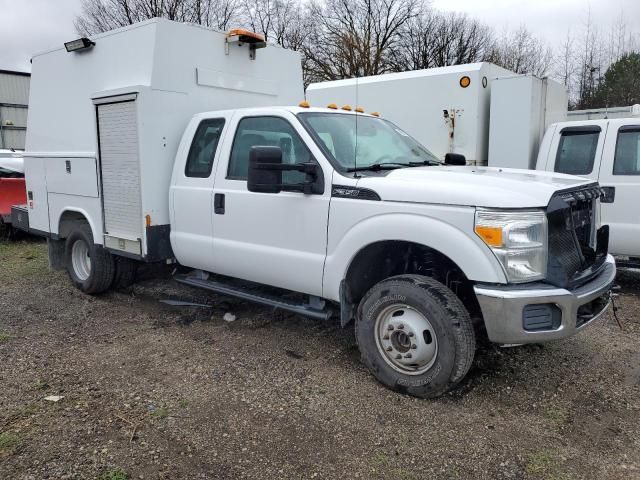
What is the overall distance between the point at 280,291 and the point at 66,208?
9.78ft

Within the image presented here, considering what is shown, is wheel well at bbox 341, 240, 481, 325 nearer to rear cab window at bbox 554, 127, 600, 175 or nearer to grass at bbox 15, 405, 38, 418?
grass at bbox 15, 405, 38, 418

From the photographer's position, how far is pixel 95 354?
4.64 meters

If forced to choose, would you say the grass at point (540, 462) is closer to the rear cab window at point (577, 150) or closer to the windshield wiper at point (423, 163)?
the windshield wiper at point (423, 163)

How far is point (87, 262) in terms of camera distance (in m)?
6.58

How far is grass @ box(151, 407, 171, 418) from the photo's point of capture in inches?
141

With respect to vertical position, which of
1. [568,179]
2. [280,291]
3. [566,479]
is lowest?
[566,479]

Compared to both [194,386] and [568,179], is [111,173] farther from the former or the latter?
[568,179]

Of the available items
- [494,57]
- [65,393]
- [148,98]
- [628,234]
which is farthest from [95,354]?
[494,57]

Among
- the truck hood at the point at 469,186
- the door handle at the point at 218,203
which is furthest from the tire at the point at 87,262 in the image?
the truck hood at the point at 469,186

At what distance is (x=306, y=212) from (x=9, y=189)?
25.7 feet

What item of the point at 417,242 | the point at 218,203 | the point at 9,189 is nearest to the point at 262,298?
the point at 218,203

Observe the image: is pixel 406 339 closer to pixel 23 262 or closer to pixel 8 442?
pixel 8 442

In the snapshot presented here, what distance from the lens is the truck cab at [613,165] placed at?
6.15 m

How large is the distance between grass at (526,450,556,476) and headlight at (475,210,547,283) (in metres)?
0.99
